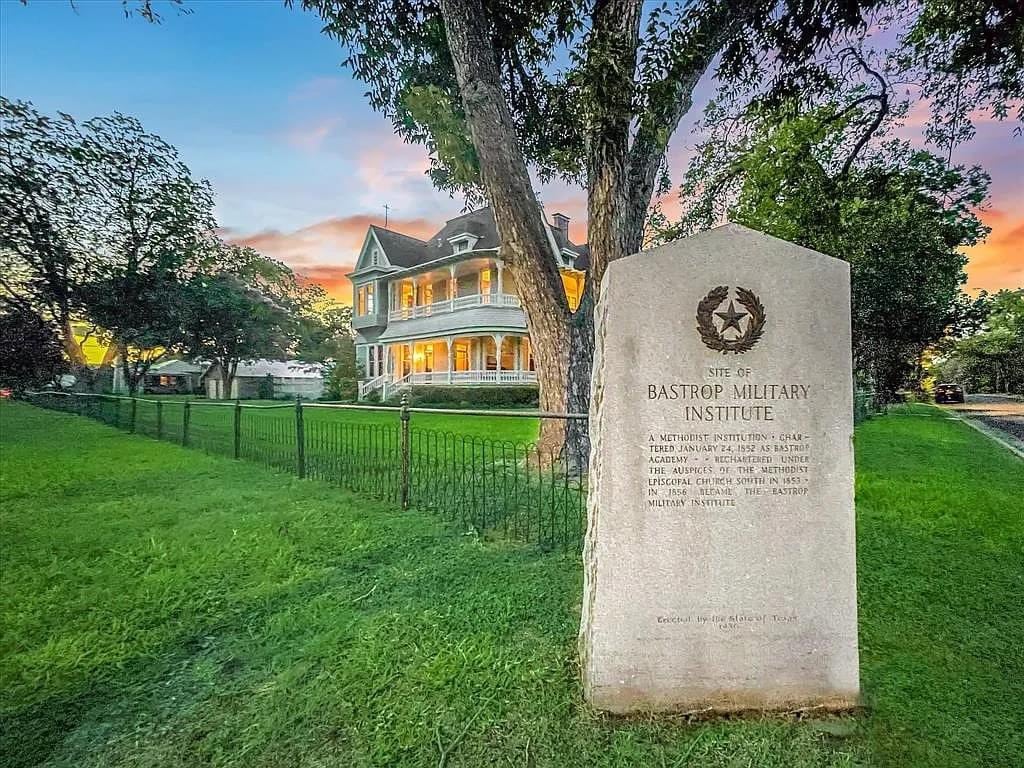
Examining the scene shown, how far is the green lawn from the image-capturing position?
2311 millimetres

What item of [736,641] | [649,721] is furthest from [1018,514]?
[649,721]

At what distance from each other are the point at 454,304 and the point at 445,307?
32.2 inches

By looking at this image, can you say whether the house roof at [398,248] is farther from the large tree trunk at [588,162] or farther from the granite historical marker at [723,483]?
the granite historical marker at [723,483]

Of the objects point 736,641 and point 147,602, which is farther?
point 147,602

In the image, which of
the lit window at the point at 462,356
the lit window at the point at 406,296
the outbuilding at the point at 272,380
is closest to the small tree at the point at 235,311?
the outbuilding at the point at 272,380

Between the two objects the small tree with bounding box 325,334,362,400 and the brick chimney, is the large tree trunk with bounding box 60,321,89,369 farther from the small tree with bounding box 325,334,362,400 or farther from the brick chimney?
the brick chimney

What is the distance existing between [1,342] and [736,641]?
1833 centimetres

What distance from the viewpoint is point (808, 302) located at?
2566 mm

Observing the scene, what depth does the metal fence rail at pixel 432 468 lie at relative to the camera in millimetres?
5562

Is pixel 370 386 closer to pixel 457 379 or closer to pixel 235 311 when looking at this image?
pixel 457 379

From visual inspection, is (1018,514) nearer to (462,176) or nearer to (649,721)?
(649,721)

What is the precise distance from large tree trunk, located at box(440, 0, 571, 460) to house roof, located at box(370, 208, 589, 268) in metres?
18.6

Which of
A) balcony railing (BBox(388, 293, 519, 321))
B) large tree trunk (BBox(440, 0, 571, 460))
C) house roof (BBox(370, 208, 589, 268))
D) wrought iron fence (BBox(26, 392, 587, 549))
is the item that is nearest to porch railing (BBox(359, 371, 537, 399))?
balcony railing (BBox(388, 293, 519, 321))

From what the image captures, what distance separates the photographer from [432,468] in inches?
357
